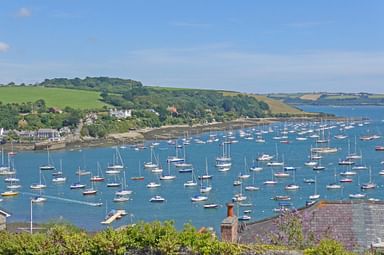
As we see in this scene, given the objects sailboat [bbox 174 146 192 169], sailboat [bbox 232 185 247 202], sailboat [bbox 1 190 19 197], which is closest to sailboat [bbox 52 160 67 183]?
sailboat [bbox 1 190 19 197]

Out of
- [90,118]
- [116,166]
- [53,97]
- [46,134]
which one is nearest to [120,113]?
[90,118]

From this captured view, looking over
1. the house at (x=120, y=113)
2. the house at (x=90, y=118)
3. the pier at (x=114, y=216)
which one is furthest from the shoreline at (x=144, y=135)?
the pier at (x=114, y=216)

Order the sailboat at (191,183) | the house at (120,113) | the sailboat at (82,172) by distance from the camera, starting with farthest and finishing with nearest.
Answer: the house at (120,113)
the sailboat at (82,172)
the sailboat at (191,183)

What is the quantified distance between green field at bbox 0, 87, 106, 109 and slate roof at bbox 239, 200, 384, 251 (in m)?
119

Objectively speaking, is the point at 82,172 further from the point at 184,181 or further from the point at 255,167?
the point at 255,167

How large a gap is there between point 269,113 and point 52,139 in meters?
74.1

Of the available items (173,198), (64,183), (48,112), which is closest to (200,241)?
(173,198)

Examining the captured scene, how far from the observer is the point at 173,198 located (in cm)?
5153

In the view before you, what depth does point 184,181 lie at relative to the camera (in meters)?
61.1

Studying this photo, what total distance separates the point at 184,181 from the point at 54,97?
83567 millimetres

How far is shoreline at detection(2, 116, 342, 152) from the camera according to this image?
3816 inches

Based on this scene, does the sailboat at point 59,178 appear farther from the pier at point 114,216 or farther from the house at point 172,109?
the house at point 172,109

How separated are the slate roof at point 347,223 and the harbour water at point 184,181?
26.2m

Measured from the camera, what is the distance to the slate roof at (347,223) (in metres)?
12.6
